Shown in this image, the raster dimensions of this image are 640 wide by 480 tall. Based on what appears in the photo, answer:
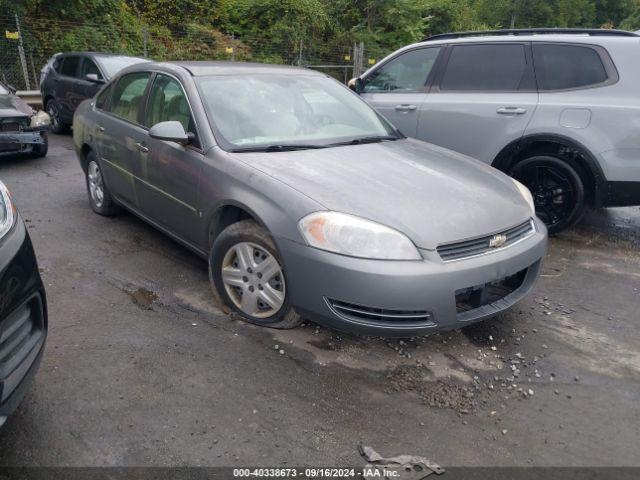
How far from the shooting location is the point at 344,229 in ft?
9.19

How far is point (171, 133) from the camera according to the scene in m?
3.56

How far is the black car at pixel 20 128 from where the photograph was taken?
7.24 meters

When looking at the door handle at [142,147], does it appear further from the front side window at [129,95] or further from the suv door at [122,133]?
the front side window at [129,95]

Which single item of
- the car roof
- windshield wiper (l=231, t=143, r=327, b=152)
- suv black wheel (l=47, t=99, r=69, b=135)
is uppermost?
the car roof

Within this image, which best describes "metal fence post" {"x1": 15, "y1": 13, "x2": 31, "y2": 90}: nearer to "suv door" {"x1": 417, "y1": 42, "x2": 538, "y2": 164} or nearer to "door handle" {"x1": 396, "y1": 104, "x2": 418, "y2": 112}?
"door handle" {"x1": 396, "y1": 104, "x2": 418, "y2": 112}

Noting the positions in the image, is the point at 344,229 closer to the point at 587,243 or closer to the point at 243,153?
the point at 243,153

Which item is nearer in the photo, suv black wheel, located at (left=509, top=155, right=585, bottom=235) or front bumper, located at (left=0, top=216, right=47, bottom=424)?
front bumper, located at (left=0, top=216, right=47, bottom=424)

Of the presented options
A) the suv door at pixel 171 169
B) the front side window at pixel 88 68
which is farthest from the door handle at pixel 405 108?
the front side window at pixel 88 68

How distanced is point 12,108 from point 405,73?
5.38 m

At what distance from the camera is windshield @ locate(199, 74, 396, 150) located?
12.0ft

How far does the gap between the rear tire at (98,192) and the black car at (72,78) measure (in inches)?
162

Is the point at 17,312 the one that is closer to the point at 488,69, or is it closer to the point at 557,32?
the point at 488,69

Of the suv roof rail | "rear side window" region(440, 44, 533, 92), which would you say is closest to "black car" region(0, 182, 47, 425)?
"rear side window" region(440, 44, 533, 92)

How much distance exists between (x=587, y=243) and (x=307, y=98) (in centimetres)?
307
